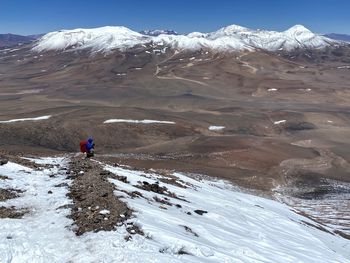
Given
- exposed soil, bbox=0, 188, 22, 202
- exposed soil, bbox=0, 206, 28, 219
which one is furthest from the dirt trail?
exposed soil, bbox=0, 188, 22, 202

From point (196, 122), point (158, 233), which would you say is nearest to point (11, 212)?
point (158, 233)

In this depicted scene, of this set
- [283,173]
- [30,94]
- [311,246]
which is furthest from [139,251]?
[30,94]

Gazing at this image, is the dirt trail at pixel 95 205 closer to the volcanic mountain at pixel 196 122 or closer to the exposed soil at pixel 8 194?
the exposed soil at pixel 8 194

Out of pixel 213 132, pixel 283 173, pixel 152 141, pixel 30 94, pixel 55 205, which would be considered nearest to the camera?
pixel 55 205

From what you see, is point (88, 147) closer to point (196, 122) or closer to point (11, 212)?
point (11, 212)

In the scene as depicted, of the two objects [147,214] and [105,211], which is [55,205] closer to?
[105,211]

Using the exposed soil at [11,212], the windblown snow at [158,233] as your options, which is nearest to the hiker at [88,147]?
the windblown snow at [158,233]
